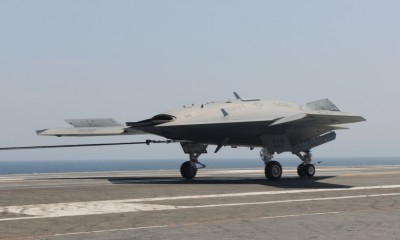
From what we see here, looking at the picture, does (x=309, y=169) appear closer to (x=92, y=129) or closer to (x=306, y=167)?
(x=306, y=167)

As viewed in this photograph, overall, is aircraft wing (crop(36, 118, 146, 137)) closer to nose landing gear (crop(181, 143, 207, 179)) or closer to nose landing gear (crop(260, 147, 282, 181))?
nose landing gear (crop(181, 143, 207, 179))

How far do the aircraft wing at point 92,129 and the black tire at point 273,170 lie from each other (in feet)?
21.9

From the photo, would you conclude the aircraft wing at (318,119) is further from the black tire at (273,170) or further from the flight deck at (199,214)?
the flight deck at (199,214)

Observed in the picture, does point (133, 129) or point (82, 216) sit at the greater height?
point (133, 129)

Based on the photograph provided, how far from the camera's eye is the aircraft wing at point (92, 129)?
26.6m

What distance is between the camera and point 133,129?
86.3 ft

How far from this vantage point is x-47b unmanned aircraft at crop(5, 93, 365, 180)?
24.7 meters

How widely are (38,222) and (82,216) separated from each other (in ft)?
4.03

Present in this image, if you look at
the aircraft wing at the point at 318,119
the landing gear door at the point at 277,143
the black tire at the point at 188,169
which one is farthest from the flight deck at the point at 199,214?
the black tire at the point at 188,169

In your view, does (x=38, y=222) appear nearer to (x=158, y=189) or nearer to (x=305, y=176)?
(x=158, y=189)

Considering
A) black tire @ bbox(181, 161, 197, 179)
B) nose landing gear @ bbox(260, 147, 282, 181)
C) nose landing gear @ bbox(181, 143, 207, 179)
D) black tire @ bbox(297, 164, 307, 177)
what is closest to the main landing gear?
black tire @ bbox(297, 164, 307, 177)

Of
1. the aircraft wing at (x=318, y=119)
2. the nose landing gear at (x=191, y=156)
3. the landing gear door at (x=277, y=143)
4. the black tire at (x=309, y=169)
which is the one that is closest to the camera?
the aircraft wing at (x=318, y=119)

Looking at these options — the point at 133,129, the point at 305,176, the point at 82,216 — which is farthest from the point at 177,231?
the point at 305,176

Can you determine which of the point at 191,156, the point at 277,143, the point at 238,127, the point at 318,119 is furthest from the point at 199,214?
the point at 191,156
